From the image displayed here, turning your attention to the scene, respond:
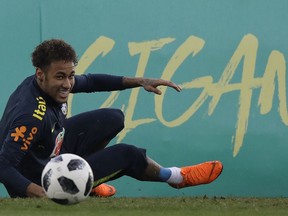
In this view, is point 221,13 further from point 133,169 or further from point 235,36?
point 133,169

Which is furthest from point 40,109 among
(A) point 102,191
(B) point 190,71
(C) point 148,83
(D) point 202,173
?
(B) point 190,71

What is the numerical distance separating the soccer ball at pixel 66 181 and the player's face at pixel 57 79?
4.00ft

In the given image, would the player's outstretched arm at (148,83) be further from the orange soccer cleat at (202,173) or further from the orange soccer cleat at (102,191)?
the orange soccer cleat at (102,191)

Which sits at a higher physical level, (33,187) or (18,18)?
(18,18)

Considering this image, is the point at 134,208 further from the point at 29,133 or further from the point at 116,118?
the point at 116,118

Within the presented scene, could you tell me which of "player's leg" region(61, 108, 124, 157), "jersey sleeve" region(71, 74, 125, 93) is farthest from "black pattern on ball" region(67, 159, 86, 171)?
"jersey sleeve" region(71, 74, 125, 93)

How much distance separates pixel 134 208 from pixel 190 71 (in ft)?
9.82

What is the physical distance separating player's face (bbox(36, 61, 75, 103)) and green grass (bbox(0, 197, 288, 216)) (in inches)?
32.3

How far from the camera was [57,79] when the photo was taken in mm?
7789

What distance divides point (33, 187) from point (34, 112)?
543mm

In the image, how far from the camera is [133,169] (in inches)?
324

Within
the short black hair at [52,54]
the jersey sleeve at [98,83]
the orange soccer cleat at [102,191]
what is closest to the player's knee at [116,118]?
the jersey sleeve at [98,83]

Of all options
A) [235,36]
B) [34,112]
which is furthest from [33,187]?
[235,36]

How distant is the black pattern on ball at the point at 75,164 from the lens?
6.63 m
